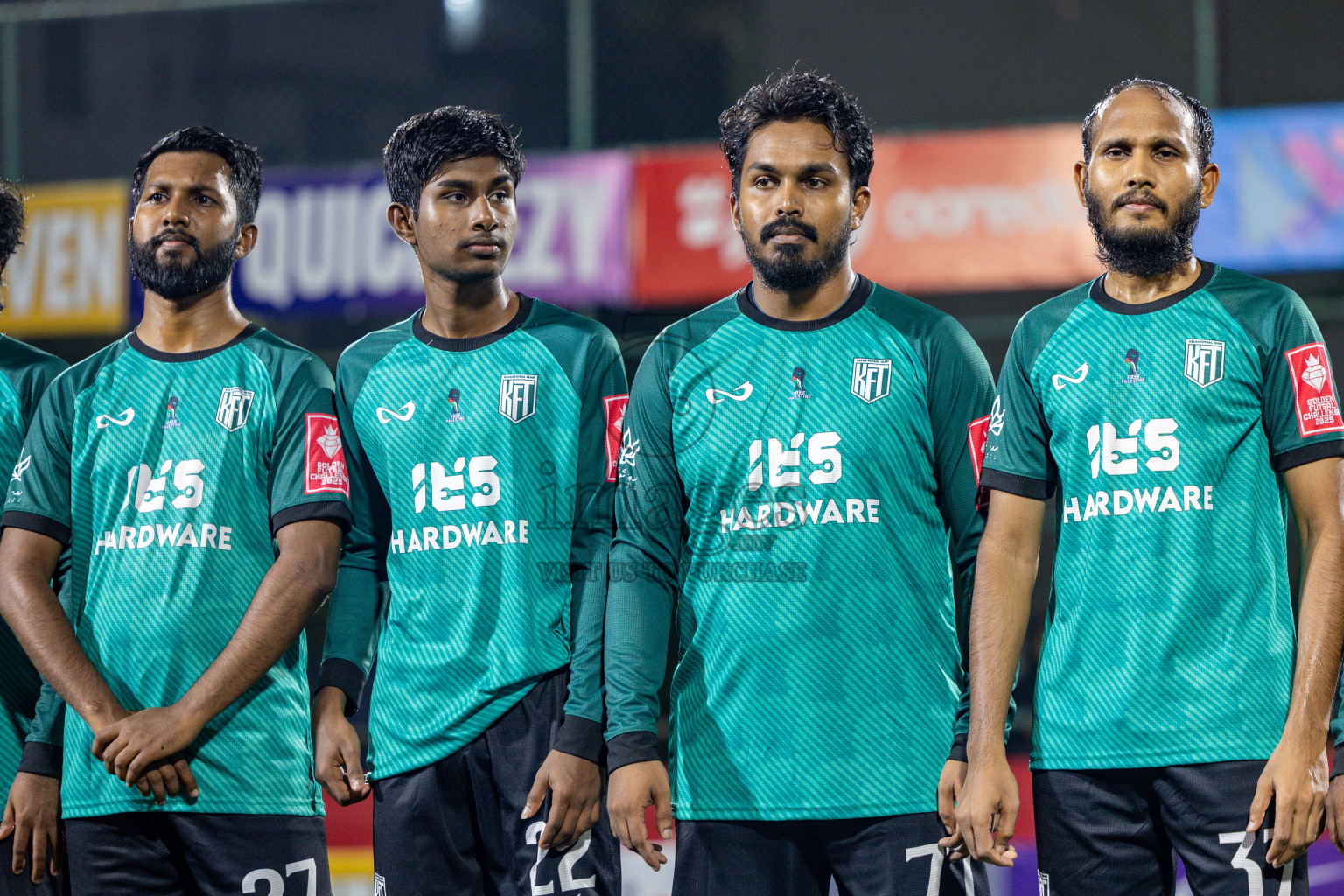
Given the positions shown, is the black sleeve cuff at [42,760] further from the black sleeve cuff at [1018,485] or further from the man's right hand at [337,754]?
the black sleeve cuff at [1018,485]

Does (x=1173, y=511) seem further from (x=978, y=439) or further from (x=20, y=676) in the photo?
(x=20, y=676)

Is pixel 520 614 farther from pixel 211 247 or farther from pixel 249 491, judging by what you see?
pixel 211 247

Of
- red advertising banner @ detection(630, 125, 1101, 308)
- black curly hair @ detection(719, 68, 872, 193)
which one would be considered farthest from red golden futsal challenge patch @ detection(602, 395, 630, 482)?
red advertising banner @ detection(630, 125, 1101, 308)

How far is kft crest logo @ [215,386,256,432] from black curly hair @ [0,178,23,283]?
0.87 m

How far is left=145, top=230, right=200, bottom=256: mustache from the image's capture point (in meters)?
3.04

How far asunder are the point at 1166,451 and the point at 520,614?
121 cm

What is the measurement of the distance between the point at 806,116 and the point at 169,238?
138 centimetres

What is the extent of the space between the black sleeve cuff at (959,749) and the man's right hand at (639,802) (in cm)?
50

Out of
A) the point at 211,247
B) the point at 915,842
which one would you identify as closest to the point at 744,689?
the point at 915,842

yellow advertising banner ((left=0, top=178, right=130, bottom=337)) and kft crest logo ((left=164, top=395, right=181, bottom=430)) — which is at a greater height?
yellow advertising banner ((left=0, top=178, right=130, bottom=337))

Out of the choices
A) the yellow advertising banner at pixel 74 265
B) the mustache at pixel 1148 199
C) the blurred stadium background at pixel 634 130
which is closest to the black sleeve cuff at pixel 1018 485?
the mustache at pixel 1148 199

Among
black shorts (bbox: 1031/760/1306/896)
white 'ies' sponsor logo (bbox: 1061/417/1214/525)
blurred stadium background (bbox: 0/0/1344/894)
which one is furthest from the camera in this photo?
blurred stadium background (bbox: 0/0/1344/894)

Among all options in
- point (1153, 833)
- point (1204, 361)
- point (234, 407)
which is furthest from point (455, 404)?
point (1153, 833)

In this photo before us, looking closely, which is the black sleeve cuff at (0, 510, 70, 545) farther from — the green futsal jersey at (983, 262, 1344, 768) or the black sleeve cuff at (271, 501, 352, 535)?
the green futsal jersey at (983, 262, 1344, 768)
